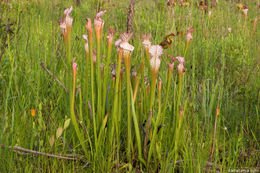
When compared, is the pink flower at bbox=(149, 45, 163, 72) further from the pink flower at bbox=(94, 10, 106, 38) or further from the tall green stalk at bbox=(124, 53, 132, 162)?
the pink flower at bbox=(94, 10, 106, 38)

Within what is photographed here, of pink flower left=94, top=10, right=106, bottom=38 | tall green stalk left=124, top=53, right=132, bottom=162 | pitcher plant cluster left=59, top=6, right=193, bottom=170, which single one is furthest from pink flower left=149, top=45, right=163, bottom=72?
pink flower left=94, top=10, right=106, bottom=38

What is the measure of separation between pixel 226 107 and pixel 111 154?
3.73 ft

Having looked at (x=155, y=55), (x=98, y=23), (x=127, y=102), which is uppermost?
(x=98, y=23)

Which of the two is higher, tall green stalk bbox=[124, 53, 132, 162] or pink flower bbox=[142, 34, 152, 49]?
pink flower bbox=[142, 34, 152, 49]

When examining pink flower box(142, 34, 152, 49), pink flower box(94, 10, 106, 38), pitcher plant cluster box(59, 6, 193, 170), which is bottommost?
pitcher plant cluster box(59, 6, 193, 170)

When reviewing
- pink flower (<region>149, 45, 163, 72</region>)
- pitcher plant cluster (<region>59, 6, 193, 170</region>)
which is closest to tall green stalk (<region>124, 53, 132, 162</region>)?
pitcher plant cluster (<region>59, 6, 193, 170</region>)

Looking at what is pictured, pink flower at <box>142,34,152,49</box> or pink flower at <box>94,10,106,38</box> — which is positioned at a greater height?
pink flower at <box>94,10,106,38</box>

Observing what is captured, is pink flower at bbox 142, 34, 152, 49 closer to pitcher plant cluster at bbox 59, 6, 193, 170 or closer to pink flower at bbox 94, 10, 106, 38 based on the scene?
pitcher plant cluster at bbox 59, 6, 193, 170

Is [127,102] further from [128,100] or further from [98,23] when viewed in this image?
[98,23]

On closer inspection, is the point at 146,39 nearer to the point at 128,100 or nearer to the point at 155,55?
the point at 155,55

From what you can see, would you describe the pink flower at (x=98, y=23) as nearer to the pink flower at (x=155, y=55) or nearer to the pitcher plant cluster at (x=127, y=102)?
the pitcher plant cluster at (x=127, y=102)

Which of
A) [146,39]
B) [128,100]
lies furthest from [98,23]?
[128,100]

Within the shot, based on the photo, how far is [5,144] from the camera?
4.04 ft

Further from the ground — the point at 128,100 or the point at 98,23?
the point at 98,23
